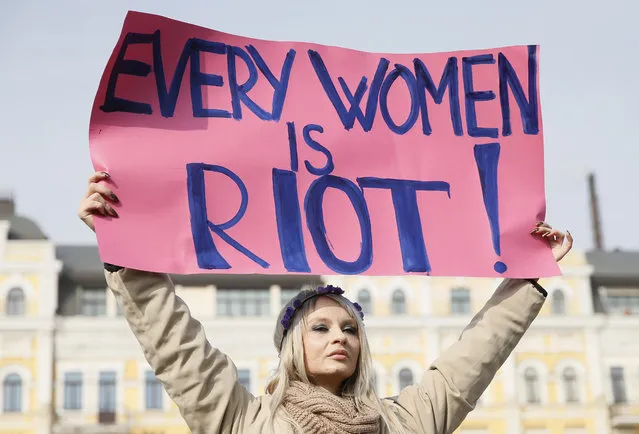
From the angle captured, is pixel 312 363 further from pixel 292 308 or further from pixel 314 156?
pixel 314 156

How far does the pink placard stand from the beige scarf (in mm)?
409

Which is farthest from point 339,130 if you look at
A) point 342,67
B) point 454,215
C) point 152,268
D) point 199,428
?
point 199,428

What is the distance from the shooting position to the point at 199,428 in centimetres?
324

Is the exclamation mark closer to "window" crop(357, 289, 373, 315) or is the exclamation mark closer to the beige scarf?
the beige scarf

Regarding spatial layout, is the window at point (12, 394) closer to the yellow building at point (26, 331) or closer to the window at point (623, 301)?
the yellow building at point (26, 331)

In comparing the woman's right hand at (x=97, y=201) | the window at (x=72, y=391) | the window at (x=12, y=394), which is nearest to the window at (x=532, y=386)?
the window at (x=72, y=391)

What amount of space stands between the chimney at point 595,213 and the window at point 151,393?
15599 mm

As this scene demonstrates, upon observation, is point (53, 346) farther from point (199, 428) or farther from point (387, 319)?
point (199, 428)

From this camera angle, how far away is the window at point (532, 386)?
89.6 ft

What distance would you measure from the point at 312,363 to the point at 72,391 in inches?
923

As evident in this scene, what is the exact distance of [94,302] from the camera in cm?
2714

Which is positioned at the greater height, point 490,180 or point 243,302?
point 243,302

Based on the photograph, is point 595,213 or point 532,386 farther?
point 595,213

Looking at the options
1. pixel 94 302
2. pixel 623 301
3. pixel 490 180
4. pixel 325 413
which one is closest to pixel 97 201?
pixel 325 413
